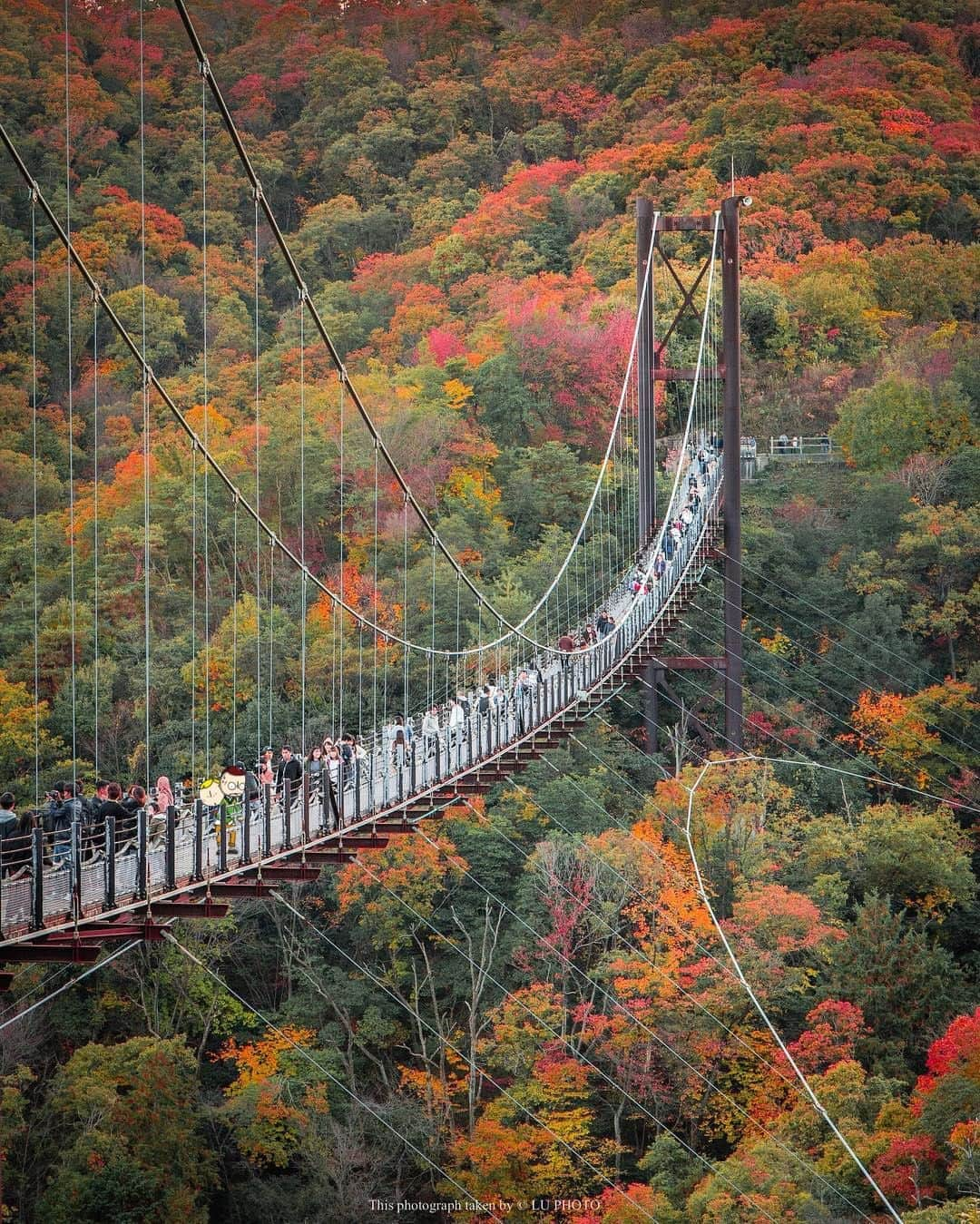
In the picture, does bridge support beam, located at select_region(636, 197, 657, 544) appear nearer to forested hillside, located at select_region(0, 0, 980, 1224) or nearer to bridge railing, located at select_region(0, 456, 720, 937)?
forested hillside, located at select_region(0, 0, 980, 1224)

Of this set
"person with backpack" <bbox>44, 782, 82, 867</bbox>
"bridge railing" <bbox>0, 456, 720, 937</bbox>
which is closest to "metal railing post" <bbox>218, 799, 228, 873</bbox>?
"bridge railing" <bbox>0, 456, 720, 937</bbox>

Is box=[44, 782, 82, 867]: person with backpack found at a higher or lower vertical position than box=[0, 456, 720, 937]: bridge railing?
higher

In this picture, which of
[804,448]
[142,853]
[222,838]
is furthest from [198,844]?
[804,448]

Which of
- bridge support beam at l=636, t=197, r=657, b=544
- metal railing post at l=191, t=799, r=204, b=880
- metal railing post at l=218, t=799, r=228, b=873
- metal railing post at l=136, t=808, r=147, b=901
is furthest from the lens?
bridge support beam at l=636, t=197, r=657, b=544

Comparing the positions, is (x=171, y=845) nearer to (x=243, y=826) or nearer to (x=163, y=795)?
(x=163, y=795)

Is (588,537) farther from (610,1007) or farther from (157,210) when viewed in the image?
(157,210)

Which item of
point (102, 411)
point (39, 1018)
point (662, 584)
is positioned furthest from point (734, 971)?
point (102, 411)
